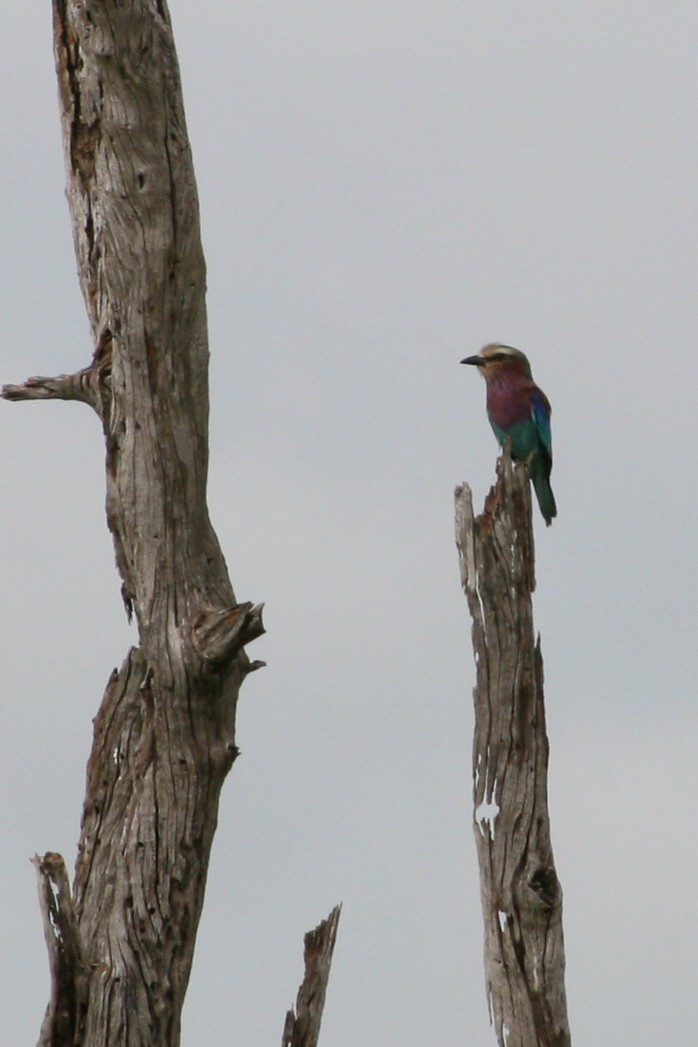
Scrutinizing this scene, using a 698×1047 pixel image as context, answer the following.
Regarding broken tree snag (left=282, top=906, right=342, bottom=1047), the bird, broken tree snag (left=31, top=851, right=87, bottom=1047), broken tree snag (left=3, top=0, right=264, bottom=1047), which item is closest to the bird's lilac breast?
the bird

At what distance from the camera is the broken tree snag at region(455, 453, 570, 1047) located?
21.3 feet

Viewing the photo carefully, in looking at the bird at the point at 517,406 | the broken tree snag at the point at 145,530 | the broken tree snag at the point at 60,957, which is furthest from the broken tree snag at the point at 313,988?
A: the bird at the point at 517,406

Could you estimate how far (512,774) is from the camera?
662cm

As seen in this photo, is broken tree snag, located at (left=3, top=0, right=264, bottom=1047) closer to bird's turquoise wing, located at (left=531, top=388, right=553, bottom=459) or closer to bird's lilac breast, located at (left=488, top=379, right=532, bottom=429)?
bird's lilac breast, located at (left=488, top=379, right=532, bottom=429)

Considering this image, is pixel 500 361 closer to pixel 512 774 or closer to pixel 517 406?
pixel 517 406

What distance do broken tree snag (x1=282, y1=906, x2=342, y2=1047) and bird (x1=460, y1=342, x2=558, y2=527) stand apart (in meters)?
5.47

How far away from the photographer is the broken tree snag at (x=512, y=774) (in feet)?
21.3

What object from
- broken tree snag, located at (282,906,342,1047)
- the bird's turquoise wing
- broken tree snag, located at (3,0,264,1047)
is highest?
the bird's turquoise wing

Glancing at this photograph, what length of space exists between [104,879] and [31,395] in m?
2.01

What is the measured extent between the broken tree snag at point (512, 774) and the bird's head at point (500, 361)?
477 cm

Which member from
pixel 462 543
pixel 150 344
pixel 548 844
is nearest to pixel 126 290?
pixel 150 344

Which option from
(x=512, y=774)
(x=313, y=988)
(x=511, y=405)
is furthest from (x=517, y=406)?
(x=313, y=988)

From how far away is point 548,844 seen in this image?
21.6 feet

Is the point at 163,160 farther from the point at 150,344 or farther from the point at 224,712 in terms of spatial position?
the point at 224,712
